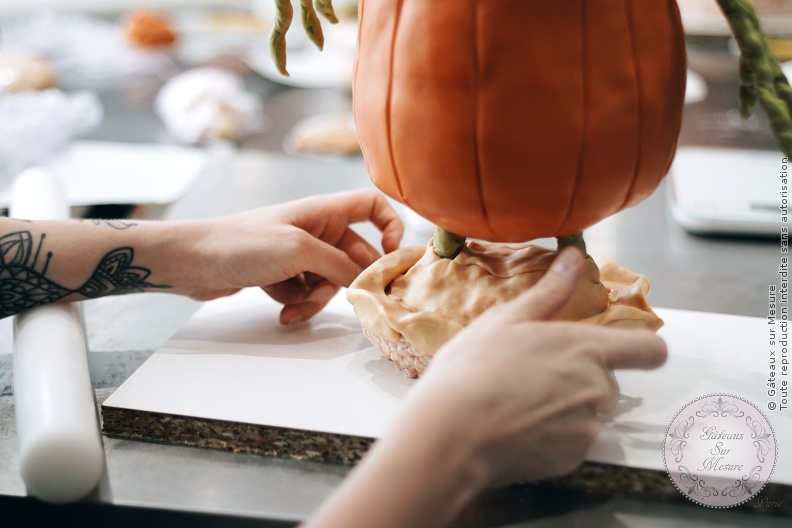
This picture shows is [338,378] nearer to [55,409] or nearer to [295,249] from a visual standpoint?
[295,249]

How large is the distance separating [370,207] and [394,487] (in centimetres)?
54

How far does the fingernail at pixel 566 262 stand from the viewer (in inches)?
27.1

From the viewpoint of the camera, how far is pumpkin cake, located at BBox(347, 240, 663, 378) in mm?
780

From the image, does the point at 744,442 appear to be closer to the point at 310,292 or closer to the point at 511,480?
the point at 511,480

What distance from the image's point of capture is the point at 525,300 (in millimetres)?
679

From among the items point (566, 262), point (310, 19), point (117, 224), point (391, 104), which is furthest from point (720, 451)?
point (117, 224)

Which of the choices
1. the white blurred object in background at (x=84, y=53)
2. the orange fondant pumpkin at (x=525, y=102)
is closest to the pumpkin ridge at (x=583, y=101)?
the orange fondant pumpkin at (x=525, y=102)

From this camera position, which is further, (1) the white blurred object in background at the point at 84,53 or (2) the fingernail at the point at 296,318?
(1) the white blurred object in background at the point at 84,53

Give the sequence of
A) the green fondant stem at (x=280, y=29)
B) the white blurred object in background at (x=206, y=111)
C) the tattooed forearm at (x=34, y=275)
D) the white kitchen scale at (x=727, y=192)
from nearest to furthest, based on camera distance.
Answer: the green fondant stem at (x=280, y=29), the tattooed forearm at (x=34, y=275), the white kitchen scale at (x=727, y=192), the white blurred object in background at (x=206, y=111)

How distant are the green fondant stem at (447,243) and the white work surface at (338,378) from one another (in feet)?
0.45

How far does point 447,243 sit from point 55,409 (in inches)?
16.1

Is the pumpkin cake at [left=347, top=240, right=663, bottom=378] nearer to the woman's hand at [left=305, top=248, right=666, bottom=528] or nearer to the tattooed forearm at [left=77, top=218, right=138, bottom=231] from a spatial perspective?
the woman's hand at [left=305, top=248, right=666, bottom=528]

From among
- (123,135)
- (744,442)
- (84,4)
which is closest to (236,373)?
(744,442)

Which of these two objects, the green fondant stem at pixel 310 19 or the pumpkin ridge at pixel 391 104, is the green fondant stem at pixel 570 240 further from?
the green fondant stem at pixel 310 19
